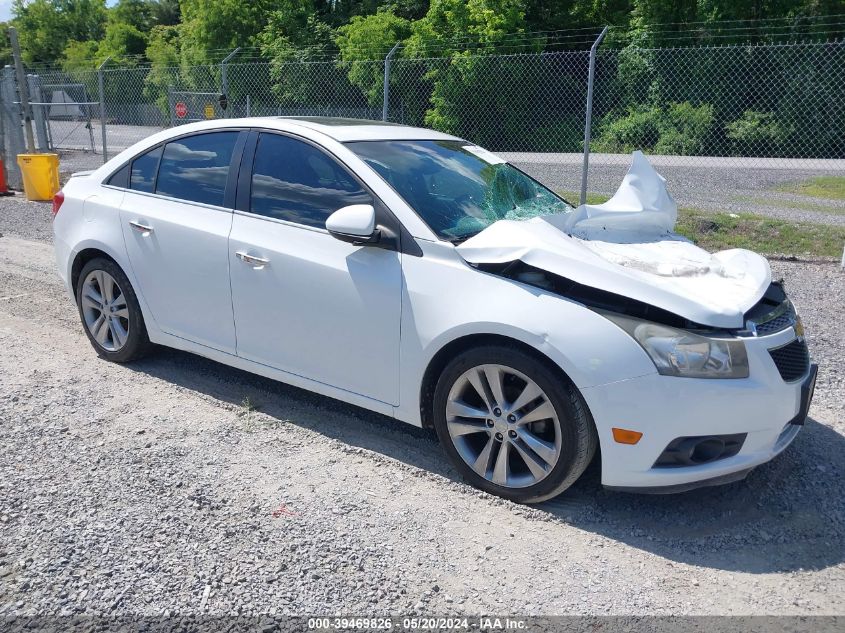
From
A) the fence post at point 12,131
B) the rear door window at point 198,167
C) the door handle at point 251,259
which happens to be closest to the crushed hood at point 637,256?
the door handle at point 251,259

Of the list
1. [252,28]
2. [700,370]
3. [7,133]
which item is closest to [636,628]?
[700,370]

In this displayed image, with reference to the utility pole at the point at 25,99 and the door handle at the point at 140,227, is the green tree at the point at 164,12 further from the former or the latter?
the door handle at the point at 140,227

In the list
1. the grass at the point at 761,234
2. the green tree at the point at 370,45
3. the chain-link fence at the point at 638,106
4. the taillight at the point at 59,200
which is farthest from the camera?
the green tree at the point at 370,45

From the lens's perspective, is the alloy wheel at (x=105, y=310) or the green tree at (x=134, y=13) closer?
the alloy wheel at (x=105, y=310)

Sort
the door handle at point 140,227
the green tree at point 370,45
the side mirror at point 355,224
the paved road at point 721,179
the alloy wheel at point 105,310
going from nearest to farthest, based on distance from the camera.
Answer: the side mirror at point 355,224, the door handle at point 140,227, the alloy wheel at point 105,310, the paved road at point 721,179, the green tree at point 370,45

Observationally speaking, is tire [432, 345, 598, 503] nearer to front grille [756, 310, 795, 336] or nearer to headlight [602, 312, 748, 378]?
headlight [602, 312, 748, 378]

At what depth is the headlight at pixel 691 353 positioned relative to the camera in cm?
305

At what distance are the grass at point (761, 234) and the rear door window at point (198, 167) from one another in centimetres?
664

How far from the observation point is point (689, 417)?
3059 millimetres

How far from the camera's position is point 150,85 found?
112ft

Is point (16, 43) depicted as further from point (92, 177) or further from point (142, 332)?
point (142, 332)

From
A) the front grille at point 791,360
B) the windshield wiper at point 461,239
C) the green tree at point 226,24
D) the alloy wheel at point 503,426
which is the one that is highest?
the green tree at point 226,24

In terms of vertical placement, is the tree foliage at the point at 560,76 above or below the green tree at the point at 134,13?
below

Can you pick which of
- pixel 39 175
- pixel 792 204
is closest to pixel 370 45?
pixel 39 175
